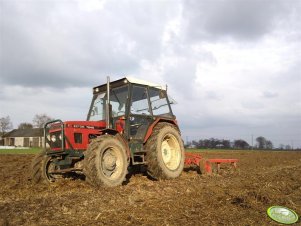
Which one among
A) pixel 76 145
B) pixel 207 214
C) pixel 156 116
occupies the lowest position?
pixel 207 214

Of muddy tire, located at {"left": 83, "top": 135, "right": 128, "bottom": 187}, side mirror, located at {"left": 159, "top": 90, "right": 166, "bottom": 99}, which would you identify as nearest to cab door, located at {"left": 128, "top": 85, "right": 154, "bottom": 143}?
side mirror, located at {"left": 159, "top": 90, "right": 166, "bottom": 99}

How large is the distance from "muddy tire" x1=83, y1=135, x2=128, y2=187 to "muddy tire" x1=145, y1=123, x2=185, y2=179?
41.5 inches

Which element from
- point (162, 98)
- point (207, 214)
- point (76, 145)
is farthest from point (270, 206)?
point (162, 98)

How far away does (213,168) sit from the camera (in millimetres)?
11641

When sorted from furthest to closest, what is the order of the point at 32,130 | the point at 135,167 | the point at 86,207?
the point at 32,130, the point at 135,167, the point at 86,207

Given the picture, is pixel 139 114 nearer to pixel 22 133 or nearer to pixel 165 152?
pixel 165 152

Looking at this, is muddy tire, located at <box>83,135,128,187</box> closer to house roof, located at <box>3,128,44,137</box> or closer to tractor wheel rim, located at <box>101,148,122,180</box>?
tractor wheel rim, located at <box>101,148,122,180</box>

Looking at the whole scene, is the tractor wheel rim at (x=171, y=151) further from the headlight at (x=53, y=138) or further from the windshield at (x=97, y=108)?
the headlight at (x=53, y=138)

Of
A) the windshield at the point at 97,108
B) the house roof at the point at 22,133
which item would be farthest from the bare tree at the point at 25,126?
the windshield at the point at 97,108

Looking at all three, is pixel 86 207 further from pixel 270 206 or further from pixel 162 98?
pixel 162 98

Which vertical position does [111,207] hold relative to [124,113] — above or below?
below

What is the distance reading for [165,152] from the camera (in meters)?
10.4

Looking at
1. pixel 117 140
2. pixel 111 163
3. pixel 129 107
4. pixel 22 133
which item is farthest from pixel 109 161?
pixel 22 133

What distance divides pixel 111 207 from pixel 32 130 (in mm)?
82615
